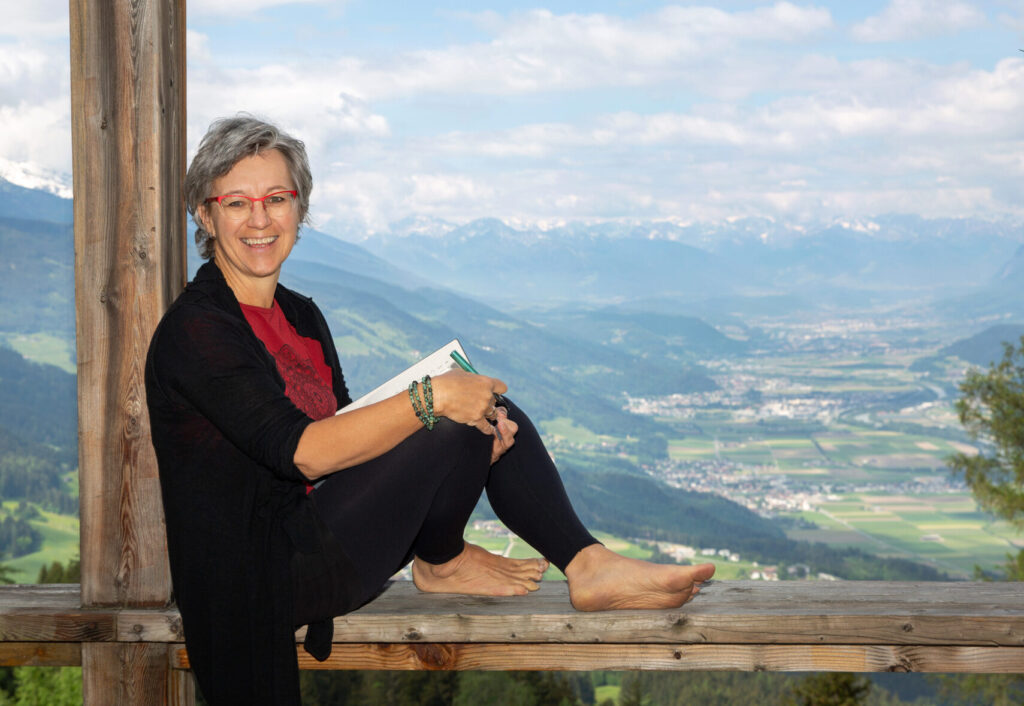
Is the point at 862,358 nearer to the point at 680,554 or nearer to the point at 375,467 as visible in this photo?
the point at 680,554

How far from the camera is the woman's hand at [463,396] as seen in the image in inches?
60.9

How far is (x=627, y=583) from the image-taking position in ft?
5.86

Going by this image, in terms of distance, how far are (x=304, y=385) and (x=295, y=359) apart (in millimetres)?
58

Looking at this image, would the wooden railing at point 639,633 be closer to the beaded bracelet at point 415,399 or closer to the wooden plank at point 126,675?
the wooden plank at point 126,675

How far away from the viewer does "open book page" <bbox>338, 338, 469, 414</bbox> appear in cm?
160

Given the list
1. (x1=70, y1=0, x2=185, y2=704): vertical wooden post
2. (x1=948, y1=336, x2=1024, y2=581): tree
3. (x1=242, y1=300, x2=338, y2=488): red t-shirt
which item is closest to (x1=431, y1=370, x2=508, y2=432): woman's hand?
(x1=242, y1=300, x2=338, y2=488): red t-shirt

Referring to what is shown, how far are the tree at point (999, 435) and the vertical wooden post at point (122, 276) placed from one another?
15386mm

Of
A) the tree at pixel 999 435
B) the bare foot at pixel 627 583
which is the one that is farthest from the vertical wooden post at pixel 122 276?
the tree at pixel 999 435

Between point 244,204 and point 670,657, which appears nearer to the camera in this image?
point 244,204

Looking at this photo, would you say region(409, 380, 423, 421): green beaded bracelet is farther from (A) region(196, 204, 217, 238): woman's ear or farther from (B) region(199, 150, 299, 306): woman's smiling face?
(A) region(196, 204, 217, 238): woman's ear

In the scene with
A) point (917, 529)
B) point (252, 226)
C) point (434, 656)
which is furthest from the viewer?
point (917, 529)

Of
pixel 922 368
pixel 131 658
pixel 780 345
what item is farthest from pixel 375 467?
pixel 780 345

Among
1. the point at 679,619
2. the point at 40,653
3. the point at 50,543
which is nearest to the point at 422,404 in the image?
the point at 679,619

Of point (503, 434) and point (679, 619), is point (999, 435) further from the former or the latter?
point (503, 434)
